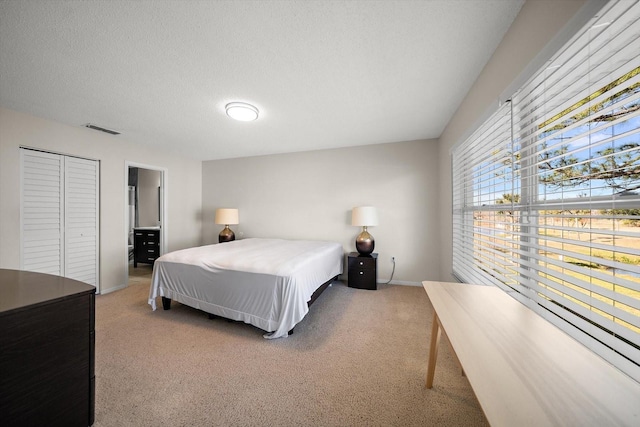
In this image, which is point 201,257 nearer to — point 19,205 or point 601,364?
point 19,205

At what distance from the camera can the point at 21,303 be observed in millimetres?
947

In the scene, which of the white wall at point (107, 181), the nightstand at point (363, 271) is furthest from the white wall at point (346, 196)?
the white wall at point (107, 181)

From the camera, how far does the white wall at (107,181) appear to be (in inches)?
98.0

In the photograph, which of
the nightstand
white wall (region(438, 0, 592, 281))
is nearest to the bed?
the nightstand

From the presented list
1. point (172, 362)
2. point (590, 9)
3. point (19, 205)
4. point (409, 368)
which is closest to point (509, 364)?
point (409, 368)

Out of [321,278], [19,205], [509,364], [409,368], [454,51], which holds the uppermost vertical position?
[454,51]

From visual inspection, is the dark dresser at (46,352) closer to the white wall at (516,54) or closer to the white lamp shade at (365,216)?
the white wall at (516,54)

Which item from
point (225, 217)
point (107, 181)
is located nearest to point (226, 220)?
point (225, 217)

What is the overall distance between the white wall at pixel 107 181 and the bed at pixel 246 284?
1563mm

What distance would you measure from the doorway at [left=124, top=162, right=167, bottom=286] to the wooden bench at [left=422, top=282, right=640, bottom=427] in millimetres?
4825

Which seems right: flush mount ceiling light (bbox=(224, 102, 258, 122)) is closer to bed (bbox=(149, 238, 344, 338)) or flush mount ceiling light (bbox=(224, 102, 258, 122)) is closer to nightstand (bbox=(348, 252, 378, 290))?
bed (bbox=(149, 238, 344, 338))

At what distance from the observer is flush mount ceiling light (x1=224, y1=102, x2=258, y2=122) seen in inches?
91.5

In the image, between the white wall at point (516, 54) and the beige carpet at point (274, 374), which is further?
the beige carpet at point (274, 374)

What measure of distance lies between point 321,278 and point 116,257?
3.30 m
